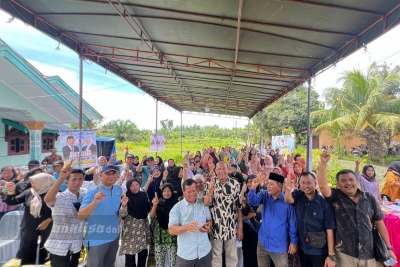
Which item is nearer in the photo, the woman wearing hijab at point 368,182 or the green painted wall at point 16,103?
the woman wearing hijab at point 368,182

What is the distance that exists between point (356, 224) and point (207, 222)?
4.97ft

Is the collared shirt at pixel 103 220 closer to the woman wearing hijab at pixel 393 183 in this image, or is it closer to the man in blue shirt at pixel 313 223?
the man in blue shirt at pixel 313 223

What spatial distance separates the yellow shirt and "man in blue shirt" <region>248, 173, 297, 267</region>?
9.86 ft

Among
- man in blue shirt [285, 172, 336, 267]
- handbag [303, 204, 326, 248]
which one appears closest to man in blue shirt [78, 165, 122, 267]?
man in blue shirt [285, 172, 336, 267]

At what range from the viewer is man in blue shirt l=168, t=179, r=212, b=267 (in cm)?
241

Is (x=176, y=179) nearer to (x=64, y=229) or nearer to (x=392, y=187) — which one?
(x=64, y=229)

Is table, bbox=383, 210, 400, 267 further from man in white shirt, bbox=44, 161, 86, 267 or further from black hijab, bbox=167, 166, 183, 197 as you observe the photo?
man in white shirt, bbox=44, 161, 86, 267

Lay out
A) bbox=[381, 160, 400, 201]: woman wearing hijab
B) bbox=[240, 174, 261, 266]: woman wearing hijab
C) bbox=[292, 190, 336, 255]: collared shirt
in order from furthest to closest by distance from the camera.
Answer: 1. bbox=[381, 160, 400, 201]: woman wearing hijab
2. bbox=[240, 174, 261, 266]: woman wearing hijab
3. bbox=[292, 190, 336, 255]: collared shirt

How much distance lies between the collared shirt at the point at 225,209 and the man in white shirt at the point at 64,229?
1.56m

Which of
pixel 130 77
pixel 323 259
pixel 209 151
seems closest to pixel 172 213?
pixel 323 259

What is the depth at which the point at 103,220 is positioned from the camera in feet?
8.46

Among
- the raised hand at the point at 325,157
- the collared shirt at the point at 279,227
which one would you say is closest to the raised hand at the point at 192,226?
the collared shirt at the point at 279,227

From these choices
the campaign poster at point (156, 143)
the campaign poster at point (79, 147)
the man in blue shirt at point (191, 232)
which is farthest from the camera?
the campaign poster at point (156, 143)

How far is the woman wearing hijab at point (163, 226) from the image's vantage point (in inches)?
113
